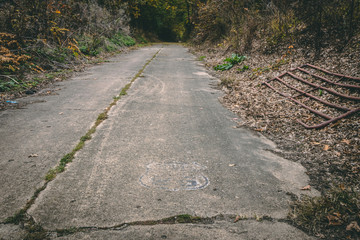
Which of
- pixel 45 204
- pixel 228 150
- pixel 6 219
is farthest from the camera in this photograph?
pixel 228 150

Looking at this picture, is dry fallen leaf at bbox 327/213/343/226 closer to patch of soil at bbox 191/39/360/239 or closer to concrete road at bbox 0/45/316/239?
concrete road at bbox 0/45/316/239

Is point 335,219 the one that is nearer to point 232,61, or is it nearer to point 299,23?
point 299,23

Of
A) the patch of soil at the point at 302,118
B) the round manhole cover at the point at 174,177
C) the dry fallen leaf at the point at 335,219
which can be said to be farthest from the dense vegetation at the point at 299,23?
the round manhole cover at the point at 174,177

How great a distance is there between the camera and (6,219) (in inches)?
80.7

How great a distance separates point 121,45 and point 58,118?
50.2ft

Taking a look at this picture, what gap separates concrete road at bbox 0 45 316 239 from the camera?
210 centimetres

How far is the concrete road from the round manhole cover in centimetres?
1

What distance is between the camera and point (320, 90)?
5148mm

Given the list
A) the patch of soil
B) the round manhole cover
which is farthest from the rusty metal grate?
the round manhole cover

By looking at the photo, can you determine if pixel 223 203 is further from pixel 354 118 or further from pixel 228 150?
pixel 354 118

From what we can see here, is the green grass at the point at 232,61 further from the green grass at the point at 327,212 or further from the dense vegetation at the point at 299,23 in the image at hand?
the green grass at the point at 327,212

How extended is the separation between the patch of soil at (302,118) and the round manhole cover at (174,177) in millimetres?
1380

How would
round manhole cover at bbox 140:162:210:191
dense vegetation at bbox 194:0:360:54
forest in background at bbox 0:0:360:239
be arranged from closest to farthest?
1. round manhole cover at bbox 140:162:210:191
2. forest in background at bbox 0:0:360:239
3. dense vegetation at bbox 194:0:360:54

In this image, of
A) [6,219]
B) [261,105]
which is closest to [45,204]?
[6,219]
